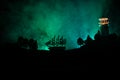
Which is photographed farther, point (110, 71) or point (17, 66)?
point (17, 66)

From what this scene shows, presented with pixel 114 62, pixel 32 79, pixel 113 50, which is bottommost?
pixel 32 79

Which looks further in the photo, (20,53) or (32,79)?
(20,53)

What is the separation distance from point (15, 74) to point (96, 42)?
30901 mm

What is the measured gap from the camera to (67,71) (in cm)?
4200

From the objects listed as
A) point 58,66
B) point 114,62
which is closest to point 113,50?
point 114,62

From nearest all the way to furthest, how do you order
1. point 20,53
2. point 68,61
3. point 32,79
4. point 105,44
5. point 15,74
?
point 32,79 → point 15,74 → point 68,61 → point 20,53 → point 105,44

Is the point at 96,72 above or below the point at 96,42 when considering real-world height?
below

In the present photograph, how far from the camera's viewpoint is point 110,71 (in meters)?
39.9

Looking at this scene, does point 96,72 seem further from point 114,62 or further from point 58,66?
point 58,66

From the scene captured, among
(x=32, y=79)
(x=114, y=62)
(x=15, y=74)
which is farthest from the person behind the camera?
(x=114, y=62)

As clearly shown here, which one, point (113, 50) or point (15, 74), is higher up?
point (113, 50)

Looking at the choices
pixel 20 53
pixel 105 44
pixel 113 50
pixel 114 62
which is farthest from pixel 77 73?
pixel 105 44

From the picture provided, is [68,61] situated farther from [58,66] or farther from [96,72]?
[96,72]

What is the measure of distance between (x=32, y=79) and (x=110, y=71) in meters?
14.5
